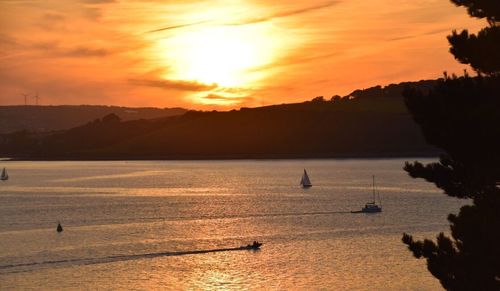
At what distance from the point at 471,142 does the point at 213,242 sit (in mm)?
58605

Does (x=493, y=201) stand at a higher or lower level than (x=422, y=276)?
higher

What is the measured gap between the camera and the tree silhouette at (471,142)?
26.9 metres

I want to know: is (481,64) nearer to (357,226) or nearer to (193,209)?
(357,226)

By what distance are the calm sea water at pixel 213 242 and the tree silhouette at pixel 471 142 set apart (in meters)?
29.6

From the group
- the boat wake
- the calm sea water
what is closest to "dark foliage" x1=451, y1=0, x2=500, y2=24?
the calm sea water

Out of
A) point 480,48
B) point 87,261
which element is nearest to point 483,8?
point 480,48

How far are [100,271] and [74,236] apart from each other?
1011 inches

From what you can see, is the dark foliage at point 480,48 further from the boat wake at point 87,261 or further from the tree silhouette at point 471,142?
the boat wake at point 87,261

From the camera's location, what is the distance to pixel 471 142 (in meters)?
27.2

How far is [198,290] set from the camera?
5819cm

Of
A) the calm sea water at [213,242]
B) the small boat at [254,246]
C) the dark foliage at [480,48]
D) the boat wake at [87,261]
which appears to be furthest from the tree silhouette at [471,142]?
the small boat at [254,246]

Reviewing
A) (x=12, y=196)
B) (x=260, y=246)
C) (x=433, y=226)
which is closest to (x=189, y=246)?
(x=260, y=246)

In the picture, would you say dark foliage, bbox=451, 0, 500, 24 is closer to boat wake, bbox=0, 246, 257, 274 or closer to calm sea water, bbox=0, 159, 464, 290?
calm sea water, bbox=0, 159, 464, 290

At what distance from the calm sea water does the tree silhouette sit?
29583 mm
